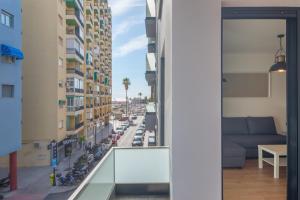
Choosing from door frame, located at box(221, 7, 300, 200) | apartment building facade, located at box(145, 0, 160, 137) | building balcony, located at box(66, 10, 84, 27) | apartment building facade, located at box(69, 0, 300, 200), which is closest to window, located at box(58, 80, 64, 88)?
building balcony, located at box(66, 10, 84, 27)

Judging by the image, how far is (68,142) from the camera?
474 inches

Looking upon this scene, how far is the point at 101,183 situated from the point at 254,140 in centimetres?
279

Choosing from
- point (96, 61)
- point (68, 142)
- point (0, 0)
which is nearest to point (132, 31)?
point (0, 0)

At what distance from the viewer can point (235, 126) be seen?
438 cm

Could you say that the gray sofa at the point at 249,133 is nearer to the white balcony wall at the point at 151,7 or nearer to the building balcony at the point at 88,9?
the white balcony wall at the point at 151,7

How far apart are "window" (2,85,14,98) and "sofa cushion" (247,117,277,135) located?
6960 mm

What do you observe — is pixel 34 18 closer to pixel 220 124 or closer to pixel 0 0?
pixel 0 0

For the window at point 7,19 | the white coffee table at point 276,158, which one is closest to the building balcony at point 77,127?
the window at point 7,19

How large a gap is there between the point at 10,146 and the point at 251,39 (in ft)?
24.3

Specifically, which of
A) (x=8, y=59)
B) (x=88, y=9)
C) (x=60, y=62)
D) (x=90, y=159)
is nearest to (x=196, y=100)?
(x=8, y=59)

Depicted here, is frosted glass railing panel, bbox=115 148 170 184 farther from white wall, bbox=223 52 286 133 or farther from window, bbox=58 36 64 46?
window, bbox=58 36 64 46

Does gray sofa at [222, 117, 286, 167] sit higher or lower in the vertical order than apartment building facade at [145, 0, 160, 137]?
lower

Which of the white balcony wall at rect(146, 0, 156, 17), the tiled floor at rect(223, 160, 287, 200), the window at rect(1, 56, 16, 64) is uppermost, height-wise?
the white balcony wall at rect(146, 0, 156, 17)

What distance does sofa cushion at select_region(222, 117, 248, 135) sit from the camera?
14.2 ft
